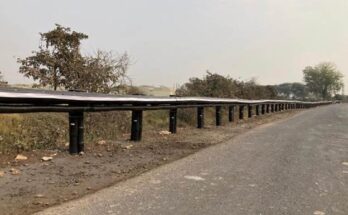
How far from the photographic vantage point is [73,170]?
7703 millimetres

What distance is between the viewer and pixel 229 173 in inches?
313

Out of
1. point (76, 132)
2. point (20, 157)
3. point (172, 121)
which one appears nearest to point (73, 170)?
point (20, 157)

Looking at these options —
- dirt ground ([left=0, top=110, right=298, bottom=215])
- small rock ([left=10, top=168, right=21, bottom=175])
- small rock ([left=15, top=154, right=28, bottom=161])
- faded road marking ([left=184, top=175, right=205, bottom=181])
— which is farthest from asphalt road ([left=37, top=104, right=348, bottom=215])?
small rock ([left=15, top=154, right=28, bottom=161])

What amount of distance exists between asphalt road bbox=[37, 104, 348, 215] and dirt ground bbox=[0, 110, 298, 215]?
0.95 ft

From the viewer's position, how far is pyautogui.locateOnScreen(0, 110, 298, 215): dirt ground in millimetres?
6104

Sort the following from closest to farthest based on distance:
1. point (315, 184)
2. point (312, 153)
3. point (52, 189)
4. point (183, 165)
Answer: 1. point (52, 189)
2. point (315, 184)
3. point (183, 165)
4. point (312, 153)

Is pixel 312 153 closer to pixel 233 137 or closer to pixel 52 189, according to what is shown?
pixel 233 137

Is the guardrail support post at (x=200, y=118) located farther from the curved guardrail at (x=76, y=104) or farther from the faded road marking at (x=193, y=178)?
the faded road marking at (x=193, y=178)

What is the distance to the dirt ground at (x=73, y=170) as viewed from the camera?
6104mm

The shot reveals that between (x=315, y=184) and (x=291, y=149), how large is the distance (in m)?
3.55

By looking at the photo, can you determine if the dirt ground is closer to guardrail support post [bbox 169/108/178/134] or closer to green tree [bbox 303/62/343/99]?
guardrail support post [bbox 169/108/178/134]

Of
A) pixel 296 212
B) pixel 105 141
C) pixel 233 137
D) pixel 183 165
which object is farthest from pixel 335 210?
pixel 233 137

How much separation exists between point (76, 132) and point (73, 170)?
1313mm

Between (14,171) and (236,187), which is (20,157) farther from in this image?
(236,187)
